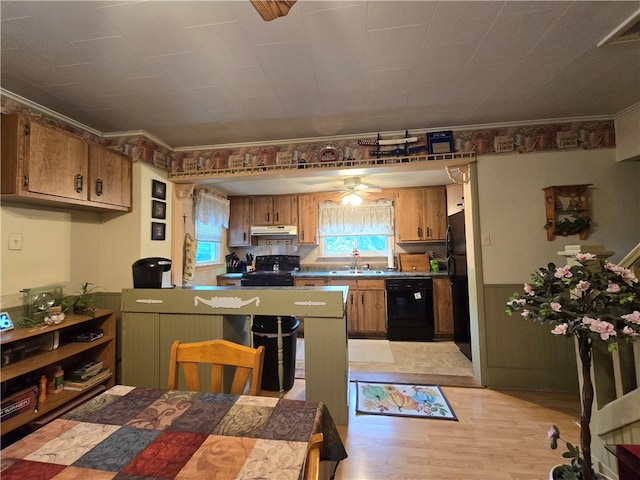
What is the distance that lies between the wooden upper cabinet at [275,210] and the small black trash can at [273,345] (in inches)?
92.8

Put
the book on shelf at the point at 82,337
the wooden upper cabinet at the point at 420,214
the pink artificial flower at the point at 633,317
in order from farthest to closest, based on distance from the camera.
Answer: the wooden upper cabinet at the point at 420,214, the book on shelf at the point at 82,337, the pink artificial flower at the point at 633,317

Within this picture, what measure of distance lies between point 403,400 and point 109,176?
315 centimetres

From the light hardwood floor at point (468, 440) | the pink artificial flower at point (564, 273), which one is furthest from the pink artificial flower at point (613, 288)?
the light hardwood floor at point (468, 440)

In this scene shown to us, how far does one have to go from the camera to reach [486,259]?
8.20ft

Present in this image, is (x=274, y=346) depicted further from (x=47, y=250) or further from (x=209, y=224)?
(x=209, y=224)

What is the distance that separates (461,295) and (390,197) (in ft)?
6.19

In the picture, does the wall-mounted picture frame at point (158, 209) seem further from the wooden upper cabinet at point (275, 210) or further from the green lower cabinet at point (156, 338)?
the wooden upper cabinet at point (275, 210)

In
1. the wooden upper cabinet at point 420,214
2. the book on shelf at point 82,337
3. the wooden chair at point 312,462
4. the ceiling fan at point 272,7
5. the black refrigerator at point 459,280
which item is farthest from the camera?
the wooden upper cabinet at point 420,214

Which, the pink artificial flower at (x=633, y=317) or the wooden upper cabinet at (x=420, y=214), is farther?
the wooden upper cabinet at (x=420, y=214)

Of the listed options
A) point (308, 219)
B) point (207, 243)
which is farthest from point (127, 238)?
point (308, 219)

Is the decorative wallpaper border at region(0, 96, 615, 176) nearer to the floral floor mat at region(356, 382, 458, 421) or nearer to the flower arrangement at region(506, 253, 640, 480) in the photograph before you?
the flower arrangement at region(506, 253, 640, 480)

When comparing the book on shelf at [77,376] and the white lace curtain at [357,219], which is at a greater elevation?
the white lace curtain at [357,219]

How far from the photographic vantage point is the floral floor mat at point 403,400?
6.78 ft

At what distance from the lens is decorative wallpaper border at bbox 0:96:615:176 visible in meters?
2.37
